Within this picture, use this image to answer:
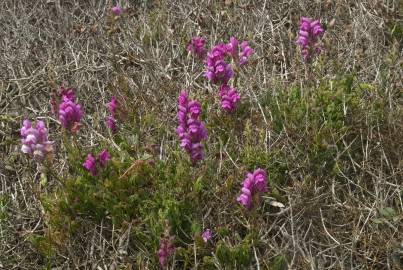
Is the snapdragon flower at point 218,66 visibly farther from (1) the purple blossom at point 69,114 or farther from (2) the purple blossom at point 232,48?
(1) the purple blossom at point 69,114

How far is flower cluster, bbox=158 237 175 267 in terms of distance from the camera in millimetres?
2689

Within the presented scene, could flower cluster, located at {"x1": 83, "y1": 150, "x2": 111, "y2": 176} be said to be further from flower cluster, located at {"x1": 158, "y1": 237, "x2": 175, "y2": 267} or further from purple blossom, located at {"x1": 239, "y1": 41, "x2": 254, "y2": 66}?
purple blossom, located at {"x1": 239, "y1": 41, "x2": 254, "y2": 66}

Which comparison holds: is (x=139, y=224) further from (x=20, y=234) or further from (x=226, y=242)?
(x=20, y=234)

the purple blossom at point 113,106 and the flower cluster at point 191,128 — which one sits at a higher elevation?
the flower cluster at point 191,128

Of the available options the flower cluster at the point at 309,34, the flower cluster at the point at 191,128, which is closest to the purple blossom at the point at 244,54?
the flower cluster at the point at 309,34

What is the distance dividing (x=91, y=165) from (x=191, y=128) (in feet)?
1.74

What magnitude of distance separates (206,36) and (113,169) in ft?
5.61

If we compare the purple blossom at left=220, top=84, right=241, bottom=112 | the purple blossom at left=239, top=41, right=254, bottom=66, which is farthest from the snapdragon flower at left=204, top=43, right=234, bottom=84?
the purple blossom at left=239, top=41, right=254, bottom=66

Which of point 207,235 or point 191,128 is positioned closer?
point 207,235

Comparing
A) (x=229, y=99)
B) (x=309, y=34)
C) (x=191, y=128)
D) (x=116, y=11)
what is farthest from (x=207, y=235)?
(x=116, y=11)

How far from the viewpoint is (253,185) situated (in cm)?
285

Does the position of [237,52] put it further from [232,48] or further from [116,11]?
[116,11]

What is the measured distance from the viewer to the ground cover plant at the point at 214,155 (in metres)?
2.89

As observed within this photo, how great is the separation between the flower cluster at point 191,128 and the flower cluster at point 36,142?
26.5 inches
